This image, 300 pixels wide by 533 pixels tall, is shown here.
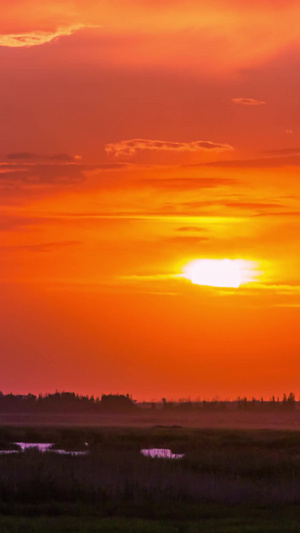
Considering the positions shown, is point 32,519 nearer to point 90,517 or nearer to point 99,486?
point 90,517

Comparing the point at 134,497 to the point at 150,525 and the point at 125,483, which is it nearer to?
the point at 125,483

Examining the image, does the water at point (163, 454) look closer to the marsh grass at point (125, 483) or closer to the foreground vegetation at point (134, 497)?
the foreground vegetation at point (134, 497)

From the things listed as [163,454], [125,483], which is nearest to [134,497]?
[125,483]

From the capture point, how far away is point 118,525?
28297mm

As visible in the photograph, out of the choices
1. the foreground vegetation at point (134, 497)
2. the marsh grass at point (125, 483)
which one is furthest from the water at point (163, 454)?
the marsh grass at point (125, 483)

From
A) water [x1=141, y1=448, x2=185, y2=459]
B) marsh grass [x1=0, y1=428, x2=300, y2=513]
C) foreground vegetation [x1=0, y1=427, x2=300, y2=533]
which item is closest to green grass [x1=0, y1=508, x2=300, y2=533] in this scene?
foreground vegetation [x1=0, y1=427, x2=300, y2=533]

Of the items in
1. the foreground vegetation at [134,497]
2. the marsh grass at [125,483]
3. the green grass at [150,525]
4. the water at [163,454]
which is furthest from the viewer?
the water at [163,454]

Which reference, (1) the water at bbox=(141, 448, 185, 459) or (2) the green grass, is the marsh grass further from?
(1) the water at bbox=(141, 448, 185, 459)

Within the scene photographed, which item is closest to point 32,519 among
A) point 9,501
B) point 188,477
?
point 9,501

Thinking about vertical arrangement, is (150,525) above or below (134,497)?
below

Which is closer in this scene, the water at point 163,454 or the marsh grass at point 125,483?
the marsh grass at point 125,483

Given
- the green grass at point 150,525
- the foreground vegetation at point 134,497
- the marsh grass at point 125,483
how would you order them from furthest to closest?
1. the marsh grass at point 125,483
2. the foreground vegetation at point 134,497
3. the green grass at point 150,525

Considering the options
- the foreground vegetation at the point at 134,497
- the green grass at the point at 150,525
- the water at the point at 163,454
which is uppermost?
the water at the point at 163,454

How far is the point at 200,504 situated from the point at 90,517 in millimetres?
4608
